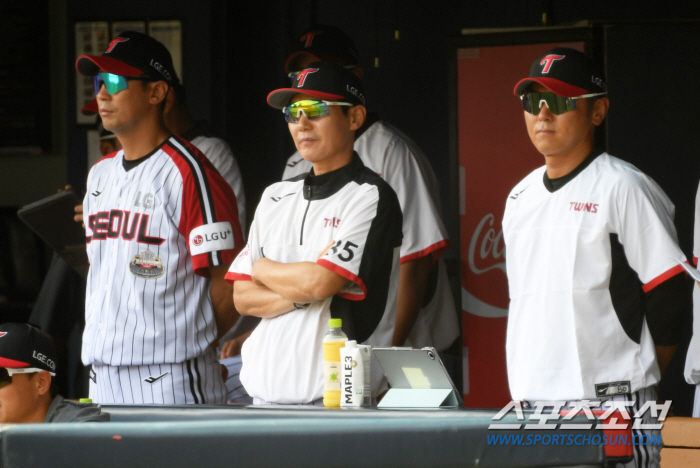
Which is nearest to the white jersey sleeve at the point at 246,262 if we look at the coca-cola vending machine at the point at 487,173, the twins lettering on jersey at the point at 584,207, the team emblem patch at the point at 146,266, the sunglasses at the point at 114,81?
the team emblem patch at the point at 146,266

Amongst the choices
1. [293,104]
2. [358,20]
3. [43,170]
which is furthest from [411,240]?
[43,170]

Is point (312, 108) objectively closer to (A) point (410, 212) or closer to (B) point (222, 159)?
(A) point (410, 212)

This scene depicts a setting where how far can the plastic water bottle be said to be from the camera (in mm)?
2430

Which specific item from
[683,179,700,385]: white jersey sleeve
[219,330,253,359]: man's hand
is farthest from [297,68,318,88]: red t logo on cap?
[219,330,253,359]: man's hand

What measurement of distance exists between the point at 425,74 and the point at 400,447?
4254 mm

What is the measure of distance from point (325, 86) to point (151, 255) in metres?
0.79

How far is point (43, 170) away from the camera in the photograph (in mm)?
6758

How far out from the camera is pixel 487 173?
4.50 metres

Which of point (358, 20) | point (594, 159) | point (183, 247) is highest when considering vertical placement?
point (358, 20)

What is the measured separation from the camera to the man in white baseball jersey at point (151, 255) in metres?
2.99

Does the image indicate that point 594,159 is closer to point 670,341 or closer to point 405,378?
point 670,341

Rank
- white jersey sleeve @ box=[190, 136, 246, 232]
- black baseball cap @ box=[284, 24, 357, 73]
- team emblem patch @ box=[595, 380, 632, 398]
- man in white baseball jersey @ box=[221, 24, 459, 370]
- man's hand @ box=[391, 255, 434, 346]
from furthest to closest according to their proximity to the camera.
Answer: white jersey sleeve @ box=[190, 136, 246, 232]
black baseball cap @ box=[284, 24, 357, 73]
man in white baseball jersey @ box=[221, 24, 459, 370]
man's hand @ box=[391, 255, 434, 346]
team emblem patch @ box=[595, 380, 632, 398]

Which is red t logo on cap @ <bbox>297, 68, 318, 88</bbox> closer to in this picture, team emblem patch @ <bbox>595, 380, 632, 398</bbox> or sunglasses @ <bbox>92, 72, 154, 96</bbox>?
sunglasses @ <bbox>92, 72, 154, 96</bbox>

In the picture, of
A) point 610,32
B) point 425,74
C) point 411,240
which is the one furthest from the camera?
point 425,74
